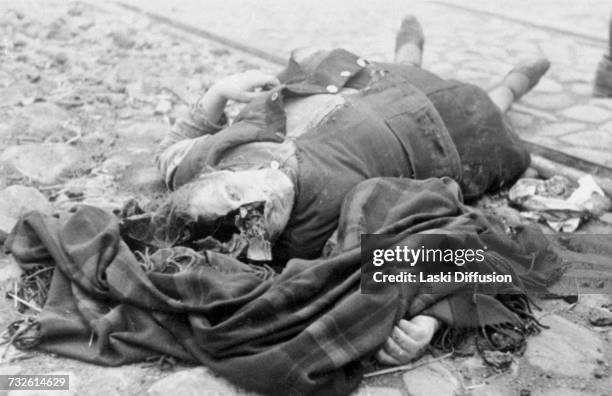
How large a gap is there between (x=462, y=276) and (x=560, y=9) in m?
4.88

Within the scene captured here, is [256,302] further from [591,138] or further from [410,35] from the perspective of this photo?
[410,35]

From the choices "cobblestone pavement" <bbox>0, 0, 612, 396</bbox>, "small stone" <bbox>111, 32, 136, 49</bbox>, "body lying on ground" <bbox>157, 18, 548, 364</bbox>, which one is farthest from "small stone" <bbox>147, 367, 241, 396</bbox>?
"small stone" <bbox>111, 32, 136, 49</bbox>

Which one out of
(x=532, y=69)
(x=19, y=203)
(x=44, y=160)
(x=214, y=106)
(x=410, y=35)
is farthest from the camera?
(x=410, y=35)

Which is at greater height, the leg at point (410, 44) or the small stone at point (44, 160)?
the leg at point (410, 44)

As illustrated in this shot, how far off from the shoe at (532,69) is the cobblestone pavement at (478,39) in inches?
8.2

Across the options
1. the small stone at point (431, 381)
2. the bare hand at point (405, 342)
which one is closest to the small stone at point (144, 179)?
the bare hand at point (405, 342)

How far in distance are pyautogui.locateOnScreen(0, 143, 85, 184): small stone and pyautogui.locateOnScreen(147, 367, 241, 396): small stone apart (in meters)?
1.74

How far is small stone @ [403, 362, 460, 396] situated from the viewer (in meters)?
2.50

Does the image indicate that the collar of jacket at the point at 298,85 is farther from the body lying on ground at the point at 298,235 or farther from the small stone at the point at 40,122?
the small stone at the point at 40,122

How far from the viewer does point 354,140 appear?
320 cm

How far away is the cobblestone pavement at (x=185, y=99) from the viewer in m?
2.56

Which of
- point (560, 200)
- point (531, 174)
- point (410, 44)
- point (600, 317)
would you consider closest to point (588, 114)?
point (531, 174)

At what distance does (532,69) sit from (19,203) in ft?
10.7

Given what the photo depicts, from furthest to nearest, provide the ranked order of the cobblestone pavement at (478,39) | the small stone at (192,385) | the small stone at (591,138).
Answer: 1. the cobblestone pavement at (478,39)
2. the small stone at (591,138)
3. the small stone at (192,385)
